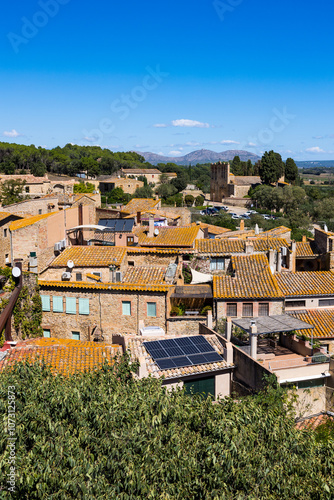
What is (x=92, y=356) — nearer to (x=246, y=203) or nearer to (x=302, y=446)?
(x=302, y=446)

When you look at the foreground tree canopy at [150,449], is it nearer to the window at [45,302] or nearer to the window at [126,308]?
the window at [126,308]

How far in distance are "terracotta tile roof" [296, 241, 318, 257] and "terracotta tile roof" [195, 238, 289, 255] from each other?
2760 millimetres

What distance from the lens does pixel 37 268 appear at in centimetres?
2241

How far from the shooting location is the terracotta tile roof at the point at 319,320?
20562 millimetres

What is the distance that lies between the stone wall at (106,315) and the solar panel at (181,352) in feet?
15.7

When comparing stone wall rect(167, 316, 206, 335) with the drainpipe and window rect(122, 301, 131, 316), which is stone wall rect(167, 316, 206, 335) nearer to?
window rect(122, 301, 131, 316)

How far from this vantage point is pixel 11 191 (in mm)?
55125

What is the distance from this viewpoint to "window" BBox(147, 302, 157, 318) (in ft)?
69.3

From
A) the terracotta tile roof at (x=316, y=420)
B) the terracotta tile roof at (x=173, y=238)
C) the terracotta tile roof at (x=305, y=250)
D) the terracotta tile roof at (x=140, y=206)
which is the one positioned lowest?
the terracotta tile roof at (x=316, y=420)

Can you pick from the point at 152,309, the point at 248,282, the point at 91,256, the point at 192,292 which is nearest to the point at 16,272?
the point at 91,256

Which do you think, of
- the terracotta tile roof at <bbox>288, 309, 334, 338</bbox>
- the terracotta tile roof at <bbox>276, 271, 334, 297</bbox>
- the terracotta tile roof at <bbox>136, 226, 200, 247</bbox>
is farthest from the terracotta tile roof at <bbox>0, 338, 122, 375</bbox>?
the terracotta tile roof at <bbox>136, 226, 200, 247</bbox>

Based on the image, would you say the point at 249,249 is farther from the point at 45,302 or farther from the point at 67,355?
the point at 67,355

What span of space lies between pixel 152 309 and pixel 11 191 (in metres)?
39.3

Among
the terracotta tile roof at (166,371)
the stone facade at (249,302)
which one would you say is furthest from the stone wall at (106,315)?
the terracotta tile roof at (166,371)
